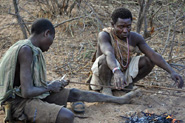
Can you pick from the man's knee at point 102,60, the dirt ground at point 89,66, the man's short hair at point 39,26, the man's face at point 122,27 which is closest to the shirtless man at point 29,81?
the man's short hair at point 39,26

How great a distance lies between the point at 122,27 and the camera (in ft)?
11.4

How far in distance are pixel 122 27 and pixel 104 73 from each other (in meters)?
0.73

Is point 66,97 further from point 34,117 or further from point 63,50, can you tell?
point 63,50

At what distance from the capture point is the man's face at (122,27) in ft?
11.2

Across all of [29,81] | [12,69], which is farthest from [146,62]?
[12,69]

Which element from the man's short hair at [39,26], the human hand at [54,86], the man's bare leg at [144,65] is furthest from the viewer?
the man's bare leg at [144,65]

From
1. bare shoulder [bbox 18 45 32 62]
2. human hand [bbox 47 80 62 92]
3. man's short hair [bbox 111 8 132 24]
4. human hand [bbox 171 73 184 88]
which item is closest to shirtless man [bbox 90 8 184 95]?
man's short hair [bbox 111 8 132 24]

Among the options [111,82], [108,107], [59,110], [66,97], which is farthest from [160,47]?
[59,110]

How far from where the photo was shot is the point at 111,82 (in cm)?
376

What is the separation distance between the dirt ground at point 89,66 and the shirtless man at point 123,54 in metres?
0.34

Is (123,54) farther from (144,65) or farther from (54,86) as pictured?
(54,86)

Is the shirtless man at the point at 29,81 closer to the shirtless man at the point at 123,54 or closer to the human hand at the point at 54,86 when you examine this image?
the human hand at the point at 54,86

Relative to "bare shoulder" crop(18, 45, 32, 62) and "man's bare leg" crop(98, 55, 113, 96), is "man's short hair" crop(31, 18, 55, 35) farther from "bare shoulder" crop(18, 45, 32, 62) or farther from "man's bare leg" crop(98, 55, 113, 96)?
"man's bare leg" crop(98, 55, 113, 96)

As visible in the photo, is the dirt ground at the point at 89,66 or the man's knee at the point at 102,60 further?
the man's knee at the point at 102,60
